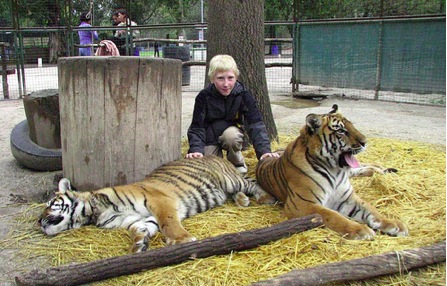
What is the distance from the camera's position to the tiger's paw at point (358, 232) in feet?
10.6

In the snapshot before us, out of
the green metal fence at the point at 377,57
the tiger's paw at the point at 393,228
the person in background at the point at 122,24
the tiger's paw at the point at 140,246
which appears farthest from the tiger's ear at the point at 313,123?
the person in background at the point at 122,24

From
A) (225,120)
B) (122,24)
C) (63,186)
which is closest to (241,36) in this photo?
(225,120)

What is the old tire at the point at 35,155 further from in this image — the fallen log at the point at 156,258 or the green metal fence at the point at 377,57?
the green metal fence at the point at 377,57

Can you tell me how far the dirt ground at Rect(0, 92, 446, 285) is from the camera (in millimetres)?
3881

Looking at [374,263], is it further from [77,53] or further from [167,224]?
[77,53]

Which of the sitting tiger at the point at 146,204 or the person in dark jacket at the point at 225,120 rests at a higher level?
the person in dark jacket at the point at 225,120

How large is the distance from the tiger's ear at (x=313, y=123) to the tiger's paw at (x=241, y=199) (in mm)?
965

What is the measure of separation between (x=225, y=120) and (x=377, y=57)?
687cm

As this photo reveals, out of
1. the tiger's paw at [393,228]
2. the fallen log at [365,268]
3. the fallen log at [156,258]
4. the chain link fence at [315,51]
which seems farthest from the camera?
the chain link fence at [315,51]

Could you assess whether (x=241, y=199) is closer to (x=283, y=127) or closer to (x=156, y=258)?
(x=156, y=258)

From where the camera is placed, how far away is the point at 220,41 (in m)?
5.83

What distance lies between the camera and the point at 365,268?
2631 mm

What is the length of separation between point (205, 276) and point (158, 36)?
13420mm

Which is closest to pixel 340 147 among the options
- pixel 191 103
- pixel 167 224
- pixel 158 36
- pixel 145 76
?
pixel 167 224
